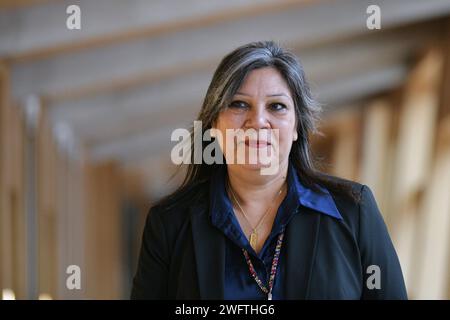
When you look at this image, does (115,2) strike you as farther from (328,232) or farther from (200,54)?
(328,232)

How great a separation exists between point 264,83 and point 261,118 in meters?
0.09

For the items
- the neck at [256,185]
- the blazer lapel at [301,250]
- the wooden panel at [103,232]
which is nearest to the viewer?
the blazer lapel at [301,250]

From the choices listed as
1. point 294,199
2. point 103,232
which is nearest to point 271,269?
point 294,199

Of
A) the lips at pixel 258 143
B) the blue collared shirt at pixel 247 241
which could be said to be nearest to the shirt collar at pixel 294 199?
the blue collared shirt at pixel 247 241

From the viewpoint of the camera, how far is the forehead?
2066mm

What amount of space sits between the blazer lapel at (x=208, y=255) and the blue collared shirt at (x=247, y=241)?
17mm

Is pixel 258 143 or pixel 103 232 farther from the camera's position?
pixel 103 232

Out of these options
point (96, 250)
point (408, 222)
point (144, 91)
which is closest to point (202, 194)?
point (144, 91)

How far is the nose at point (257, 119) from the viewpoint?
2.04 meters

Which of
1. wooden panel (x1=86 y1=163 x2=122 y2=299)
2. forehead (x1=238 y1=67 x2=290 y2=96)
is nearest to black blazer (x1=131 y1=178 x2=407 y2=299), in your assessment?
forehead (x1=238 y1=67 x2=290 y2=96)

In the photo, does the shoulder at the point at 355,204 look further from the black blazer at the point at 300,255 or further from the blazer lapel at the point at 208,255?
the blazer lapel at the point at 208,255

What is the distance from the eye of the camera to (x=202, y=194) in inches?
87.1

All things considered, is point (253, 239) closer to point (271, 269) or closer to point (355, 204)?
point (271, 269)

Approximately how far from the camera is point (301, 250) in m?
2.05
